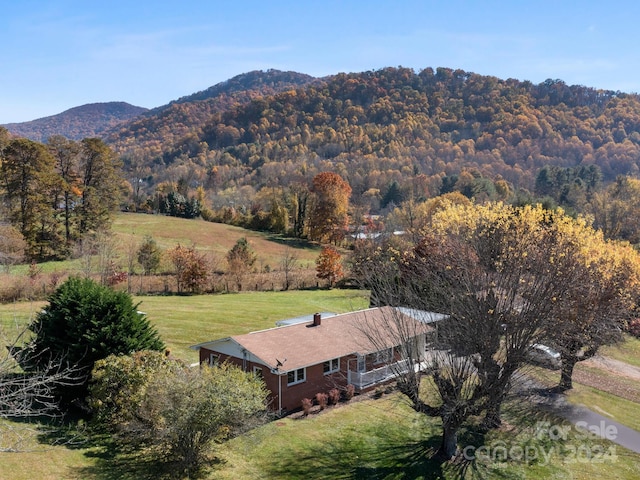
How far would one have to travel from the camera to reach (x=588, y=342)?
973 inches

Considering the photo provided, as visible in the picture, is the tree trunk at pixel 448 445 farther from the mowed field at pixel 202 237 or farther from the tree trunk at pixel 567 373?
the mowed field at pixel 202 237

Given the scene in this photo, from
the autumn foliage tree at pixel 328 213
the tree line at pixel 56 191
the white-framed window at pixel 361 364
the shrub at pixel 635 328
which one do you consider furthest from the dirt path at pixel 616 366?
the tree line at pixel 56 191

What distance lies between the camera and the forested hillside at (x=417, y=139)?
133500 mm

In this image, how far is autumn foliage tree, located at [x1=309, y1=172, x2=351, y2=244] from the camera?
7069 cm

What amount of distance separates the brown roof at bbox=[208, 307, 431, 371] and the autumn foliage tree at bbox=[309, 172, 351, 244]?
1759 inches

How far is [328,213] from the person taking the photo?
71062 mm

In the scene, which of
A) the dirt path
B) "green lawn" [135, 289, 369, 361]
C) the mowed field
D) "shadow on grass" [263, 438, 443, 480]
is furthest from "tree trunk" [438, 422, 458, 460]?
the mowed field

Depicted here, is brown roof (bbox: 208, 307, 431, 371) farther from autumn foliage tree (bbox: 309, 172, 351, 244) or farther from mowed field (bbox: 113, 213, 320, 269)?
autumn foliage tree (bbox: 309, 172, 351, 244)

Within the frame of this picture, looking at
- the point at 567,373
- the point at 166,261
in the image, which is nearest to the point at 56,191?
the point at 166,261

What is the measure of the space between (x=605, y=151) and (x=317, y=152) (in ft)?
311

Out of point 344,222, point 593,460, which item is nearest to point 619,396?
point 593,460

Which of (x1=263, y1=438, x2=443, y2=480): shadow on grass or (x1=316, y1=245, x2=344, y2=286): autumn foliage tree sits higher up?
(x1=316, y1=245, x2=344, y2=286): autumn foliage tree

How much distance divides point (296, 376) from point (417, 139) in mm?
156035

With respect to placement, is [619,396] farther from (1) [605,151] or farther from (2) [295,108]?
(2) [295,108]
